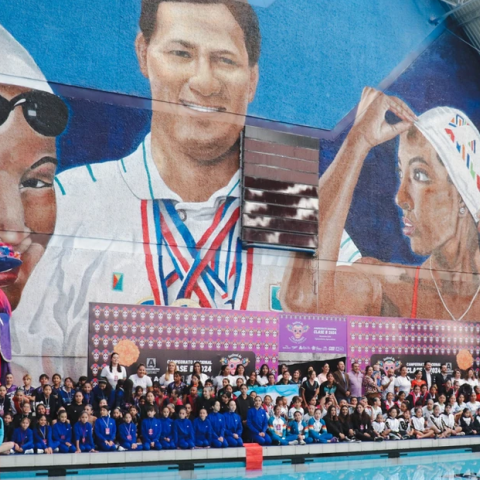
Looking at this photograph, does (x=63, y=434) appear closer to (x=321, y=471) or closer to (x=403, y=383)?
(x=321, y=471)

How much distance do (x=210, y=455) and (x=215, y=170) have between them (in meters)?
7.73

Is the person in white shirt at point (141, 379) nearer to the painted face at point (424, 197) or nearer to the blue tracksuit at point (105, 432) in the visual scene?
the blue tracksuit at point (105, 432)

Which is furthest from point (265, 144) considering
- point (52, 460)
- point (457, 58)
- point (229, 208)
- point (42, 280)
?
point (52, 460)

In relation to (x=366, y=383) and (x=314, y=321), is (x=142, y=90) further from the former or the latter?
(x=366, y=383)

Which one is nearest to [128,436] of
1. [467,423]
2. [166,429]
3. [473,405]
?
[166,429]

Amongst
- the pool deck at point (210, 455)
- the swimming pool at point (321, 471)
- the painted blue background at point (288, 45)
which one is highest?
the painted blue background at point (288, 45)

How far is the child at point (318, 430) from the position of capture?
1706cm

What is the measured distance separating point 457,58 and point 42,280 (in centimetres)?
1518

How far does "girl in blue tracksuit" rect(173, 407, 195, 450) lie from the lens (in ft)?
51.4

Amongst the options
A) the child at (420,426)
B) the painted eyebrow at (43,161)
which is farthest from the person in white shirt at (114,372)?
the child at (420,426)

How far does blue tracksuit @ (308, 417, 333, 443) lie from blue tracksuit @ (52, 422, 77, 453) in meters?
5.17

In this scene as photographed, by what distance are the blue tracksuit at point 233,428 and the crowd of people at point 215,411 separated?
20 millimetres

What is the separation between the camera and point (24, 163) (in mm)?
17703

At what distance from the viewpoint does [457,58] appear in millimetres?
25469
